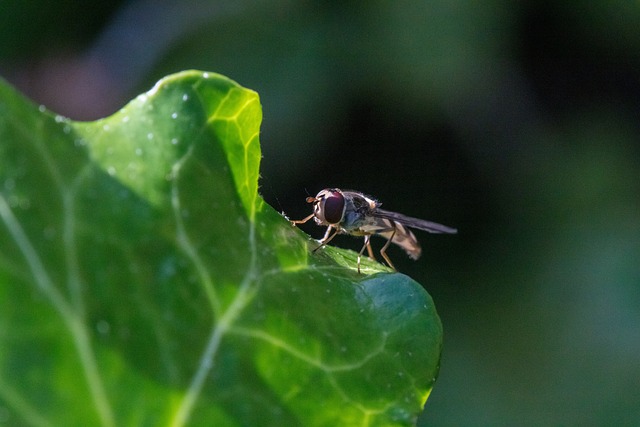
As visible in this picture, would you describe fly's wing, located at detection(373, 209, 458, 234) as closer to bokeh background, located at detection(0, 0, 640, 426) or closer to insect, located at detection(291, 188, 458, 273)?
insect, located at detection(291, 188, 458, 273)

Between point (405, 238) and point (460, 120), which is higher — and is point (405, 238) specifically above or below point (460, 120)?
above

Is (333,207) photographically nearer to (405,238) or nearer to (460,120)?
(405,238)

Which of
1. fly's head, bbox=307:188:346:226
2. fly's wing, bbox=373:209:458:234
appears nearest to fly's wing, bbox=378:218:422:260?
fly's wing, bbox=373:209:458:234

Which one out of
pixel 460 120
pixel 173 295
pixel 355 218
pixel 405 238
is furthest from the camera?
pixel 460 120

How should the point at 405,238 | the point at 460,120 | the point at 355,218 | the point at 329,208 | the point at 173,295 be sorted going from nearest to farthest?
1. the point at 173,295
2. the point at 329,208
3. the point at 355,218
4. the point at 405,238
5. the point at 460,120

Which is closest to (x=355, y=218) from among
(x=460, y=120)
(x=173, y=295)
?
(x=173, y=295)

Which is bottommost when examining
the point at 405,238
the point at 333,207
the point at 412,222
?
the point at 405,238

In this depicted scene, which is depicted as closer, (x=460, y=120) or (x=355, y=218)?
(x=355, y=218)

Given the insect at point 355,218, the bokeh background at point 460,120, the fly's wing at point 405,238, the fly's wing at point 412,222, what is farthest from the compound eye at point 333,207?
the bokeh background at point 460,120
